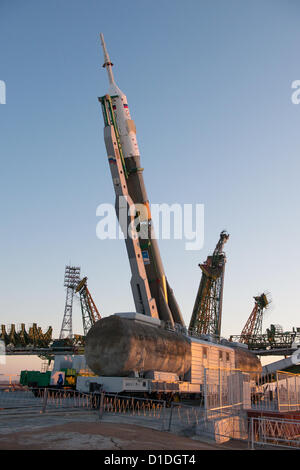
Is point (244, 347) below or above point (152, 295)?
below

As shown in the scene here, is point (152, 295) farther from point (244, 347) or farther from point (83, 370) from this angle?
point (244, 347)

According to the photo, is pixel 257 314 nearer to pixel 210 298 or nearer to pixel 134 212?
pixel 210 298

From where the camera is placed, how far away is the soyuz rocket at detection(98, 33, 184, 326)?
25250mm

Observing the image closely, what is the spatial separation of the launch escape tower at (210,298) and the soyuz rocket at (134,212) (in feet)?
71.7


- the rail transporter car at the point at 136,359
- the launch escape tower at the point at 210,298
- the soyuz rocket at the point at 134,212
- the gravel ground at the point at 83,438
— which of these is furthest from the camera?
the launch escape tower at the point at 210,298

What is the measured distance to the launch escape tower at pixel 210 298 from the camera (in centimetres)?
4916

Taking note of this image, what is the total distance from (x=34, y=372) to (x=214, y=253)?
29.3 meters

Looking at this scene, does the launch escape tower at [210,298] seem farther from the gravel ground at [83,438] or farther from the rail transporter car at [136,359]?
the gravel ground at [83,438]

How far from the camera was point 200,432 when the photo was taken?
11617mm

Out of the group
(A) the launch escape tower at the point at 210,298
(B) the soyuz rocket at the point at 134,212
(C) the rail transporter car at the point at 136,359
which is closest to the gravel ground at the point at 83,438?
(C) the rail transporter car at the point at 136,359

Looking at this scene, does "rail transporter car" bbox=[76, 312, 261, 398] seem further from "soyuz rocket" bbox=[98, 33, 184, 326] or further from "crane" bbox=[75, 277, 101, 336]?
"crane" bbox=[75, 277, 101, 336]

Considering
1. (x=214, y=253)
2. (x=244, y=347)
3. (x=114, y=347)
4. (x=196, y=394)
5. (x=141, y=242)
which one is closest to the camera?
(x=114, y=347)

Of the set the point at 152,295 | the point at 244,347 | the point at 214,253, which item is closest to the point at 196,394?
the point at 152,295

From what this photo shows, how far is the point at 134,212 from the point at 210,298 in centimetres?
2715
